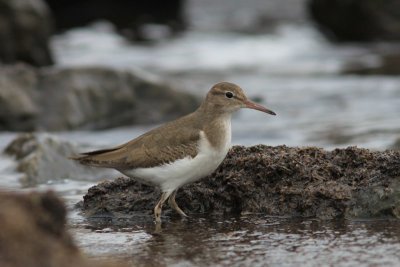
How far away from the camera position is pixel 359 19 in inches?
1014

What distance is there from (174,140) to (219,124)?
0.45 m

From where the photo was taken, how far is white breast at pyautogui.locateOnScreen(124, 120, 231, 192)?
24.8 ft

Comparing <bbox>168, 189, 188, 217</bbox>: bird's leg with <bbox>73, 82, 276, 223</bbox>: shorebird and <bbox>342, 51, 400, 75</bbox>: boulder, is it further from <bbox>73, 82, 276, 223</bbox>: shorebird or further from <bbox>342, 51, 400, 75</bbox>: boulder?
<bbox>342, 51, 400, 75</bbox>: boulder

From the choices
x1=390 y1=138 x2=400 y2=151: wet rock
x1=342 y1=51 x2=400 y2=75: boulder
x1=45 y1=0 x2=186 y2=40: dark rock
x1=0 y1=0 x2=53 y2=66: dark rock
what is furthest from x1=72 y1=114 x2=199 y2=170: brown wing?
Answer: x1=45 y1=0 x2=186 y2=40: dark rock

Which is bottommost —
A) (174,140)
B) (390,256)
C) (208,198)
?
(390,256)

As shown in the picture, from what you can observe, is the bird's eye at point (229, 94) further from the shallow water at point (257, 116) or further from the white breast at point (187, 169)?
the shallow water at point (257, 116)

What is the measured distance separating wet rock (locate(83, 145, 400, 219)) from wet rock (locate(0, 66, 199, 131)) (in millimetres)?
6691

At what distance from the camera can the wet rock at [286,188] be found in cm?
755

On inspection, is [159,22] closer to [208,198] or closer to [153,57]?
[153,57]

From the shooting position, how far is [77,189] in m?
10.1

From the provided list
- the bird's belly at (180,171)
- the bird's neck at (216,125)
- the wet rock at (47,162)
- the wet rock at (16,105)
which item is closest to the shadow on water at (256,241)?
the bird's belly at (180,171)

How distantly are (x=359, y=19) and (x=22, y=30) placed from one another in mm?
10619

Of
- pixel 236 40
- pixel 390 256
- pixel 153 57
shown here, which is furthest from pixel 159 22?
pixel 390 256

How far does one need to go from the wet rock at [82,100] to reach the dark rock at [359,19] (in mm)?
11237
